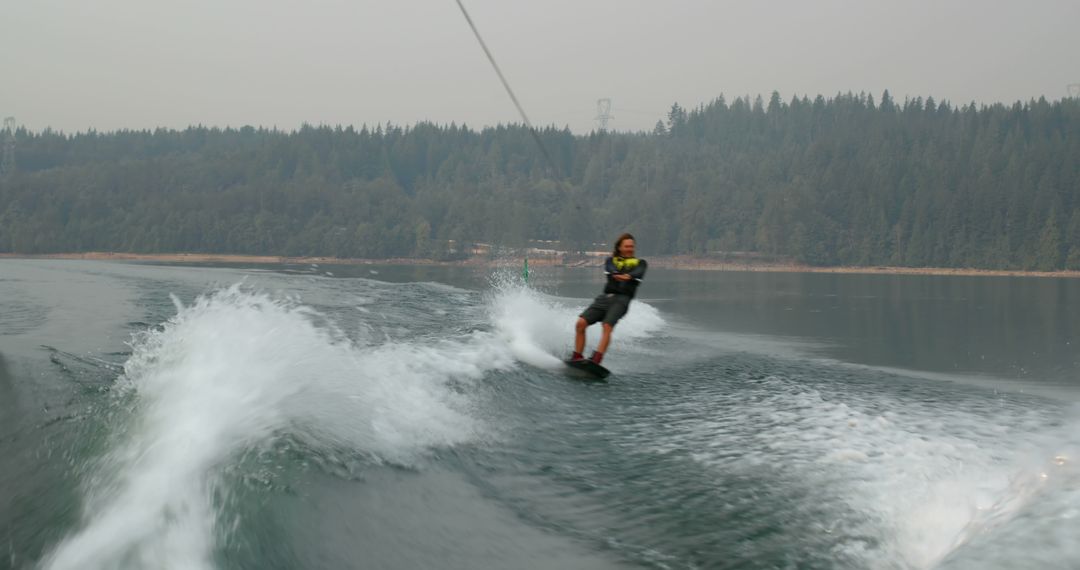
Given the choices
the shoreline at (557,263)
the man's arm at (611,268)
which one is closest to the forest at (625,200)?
the shoreline at (557,263)

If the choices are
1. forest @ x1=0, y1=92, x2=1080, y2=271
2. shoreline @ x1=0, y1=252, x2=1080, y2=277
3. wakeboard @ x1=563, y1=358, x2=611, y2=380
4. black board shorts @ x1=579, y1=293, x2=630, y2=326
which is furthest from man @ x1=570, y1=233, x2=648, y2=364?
forest @ x1=0, y1=92, x2=1080, y2=271

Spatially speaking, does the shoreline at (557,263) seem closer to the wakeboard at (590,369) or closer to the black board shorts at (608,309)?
the black board shorts at (608,309)

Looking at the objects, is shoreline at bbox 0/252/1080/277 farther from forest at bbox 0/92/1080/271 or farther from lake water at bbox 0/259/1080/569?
lake water at bbox 0/259/1080/569

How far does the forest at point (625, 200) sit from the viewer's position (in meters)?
110

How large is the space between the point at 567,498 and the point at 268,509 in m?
1.94

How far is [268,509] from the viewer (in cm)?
454

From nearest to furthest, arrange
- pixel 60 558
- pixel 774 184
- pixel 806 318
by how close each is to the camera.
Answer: pixel 60 558, pixel 806 318, pixel 774 184

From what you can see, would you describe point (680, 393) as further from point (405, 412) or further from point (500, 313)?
point (500, 313)

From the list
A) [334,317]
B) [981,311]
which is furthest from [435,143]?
[334,317]

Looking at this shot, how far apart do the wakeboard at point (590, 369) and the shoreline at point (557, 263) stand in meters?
91.3

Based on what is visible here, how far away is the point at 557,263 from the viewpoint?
109438mm

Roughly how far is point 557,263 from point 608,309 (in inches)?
3858

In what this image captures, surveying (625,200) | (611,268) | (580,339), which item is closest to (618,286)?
(611,268)

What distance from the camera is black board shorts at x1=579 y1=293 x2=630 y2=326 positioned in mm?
11383
